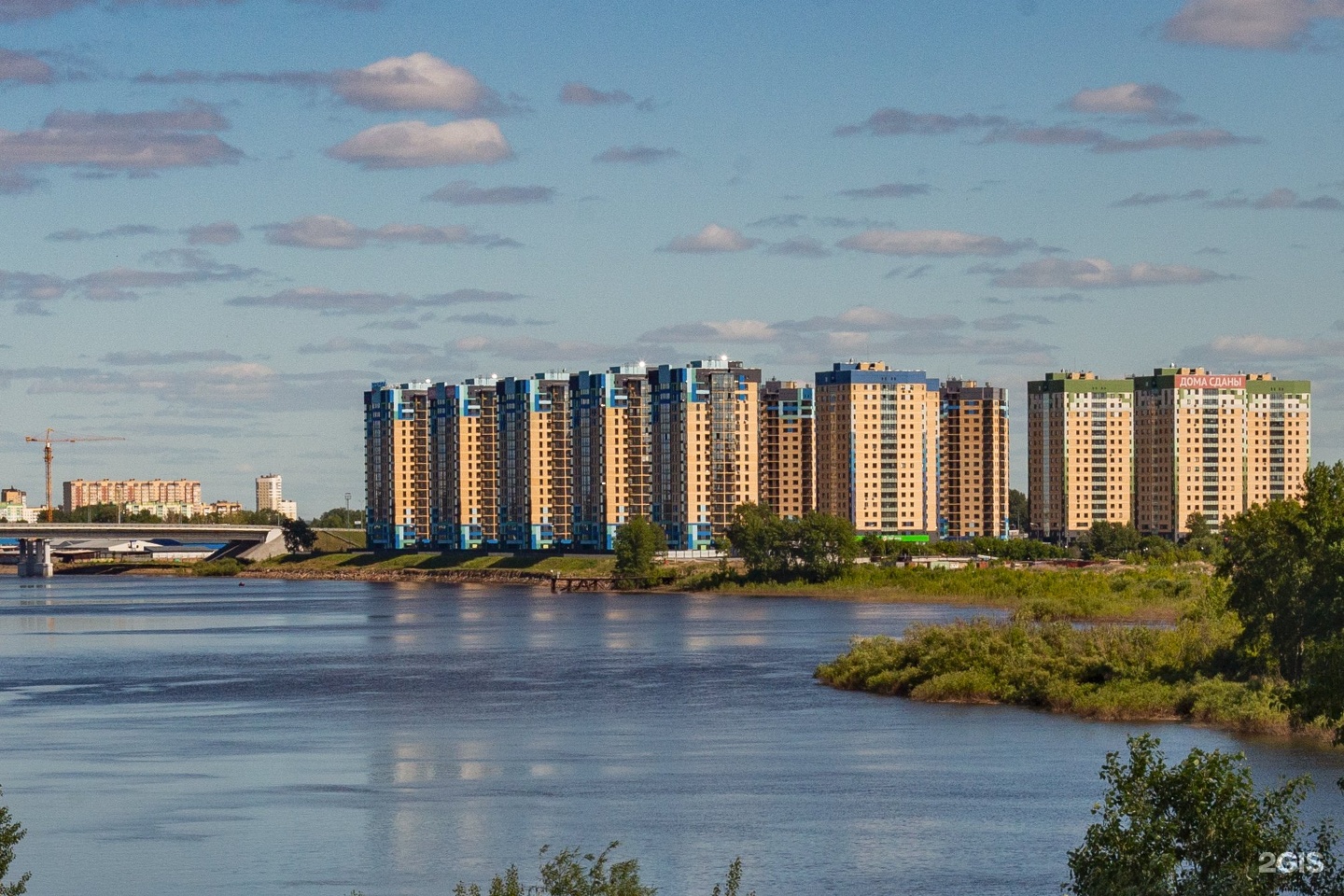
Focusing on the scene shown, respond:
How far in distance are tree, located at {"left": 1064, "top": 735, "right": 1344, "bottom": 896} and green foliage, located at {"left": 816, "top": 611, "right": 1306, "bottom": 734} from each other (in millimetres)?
26512

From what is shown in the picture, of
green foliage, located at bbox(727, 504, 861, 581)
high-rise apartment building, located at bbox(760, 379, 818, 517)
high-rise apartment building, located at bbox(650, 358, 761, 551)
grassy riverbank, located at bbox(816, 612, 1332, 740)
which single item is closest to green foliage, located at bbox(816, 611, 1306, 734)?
grassy riverbank, located at bbox(816, 612, 1332, 740)

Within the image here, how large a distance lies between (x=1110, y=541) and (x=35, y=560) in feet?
372

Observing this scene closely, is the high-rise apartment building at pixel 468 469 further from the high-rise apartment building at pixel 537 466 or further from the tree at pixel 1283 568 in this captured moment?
the tree at pixel 1283 568

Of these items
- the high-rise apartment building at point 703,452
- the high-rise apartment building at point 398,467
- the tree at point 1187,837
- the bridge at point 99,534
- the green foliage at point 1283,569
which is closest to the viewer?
the tree at point 1187,837

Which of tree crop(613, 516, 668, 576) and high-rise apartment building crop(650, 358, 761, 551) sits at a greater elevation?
high-rise apartment building crop(650, 358, 761, 551)

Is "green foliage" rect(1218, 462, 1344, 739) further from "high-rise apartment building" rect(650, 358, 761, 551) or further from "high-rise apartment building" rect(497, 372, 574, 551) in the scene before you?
"high-rise apartment building" rect(497, 372, 574, 551)

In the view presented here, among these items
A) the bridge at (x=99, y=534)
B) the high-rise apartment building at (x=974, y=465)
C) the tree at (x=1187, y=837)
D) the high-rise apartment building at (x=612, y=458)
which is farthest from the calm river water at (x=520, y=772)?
the bridge at (x=99, y=534)

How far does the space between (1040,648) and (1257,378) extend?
414 feet

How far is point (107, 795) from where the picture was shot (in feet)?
128

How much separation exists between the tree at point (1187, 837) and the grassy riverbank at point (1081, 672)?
26026 millimetres

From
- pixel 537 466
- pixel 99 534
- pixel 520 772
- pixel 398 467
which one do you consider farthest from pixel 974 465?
pixel 520 772

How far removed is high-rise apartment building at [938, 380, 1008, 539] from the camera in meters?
173

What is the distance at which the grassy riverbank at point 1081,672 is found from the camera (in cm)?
4778

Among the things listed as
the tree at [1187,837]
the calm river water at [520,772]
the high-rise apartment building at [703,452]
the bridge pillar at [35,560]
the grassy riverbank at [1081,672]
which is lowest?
the bridge pillar at [35,560]
